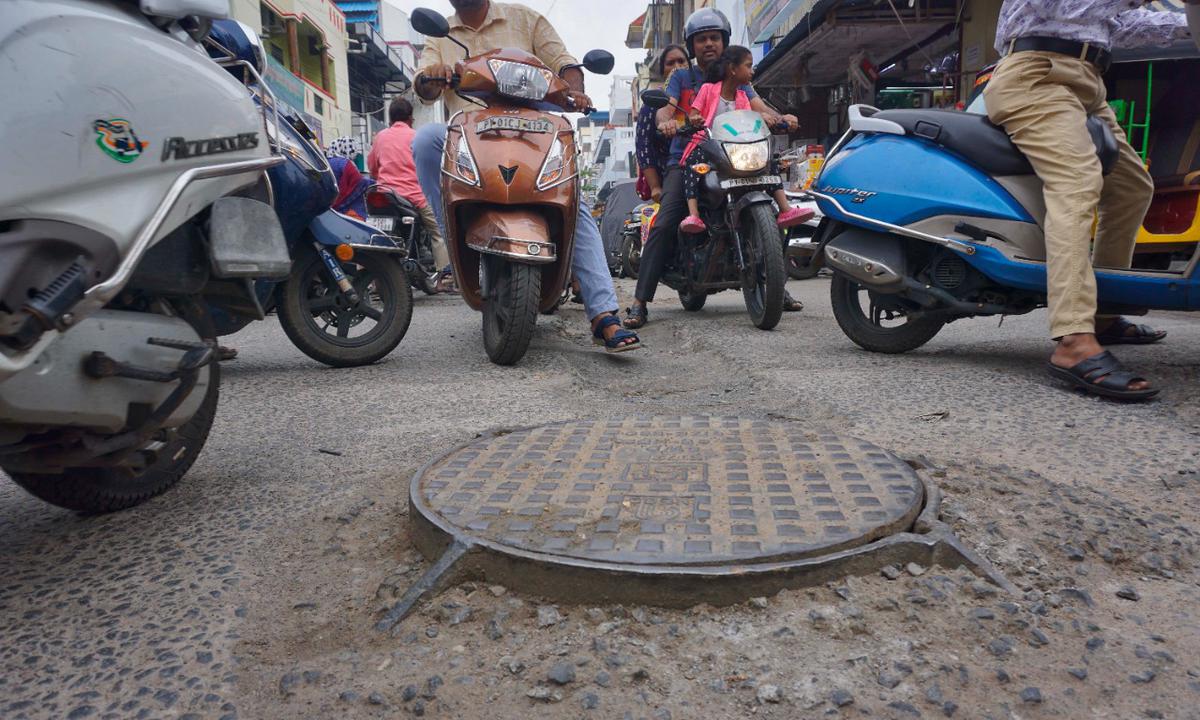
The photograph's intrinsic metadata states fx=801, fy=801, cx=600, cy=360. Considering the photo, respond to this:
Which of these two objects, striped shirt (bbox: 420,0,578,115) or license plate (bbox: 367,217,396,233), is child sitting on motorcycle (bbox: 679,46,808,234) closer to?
striped shirt (bbox: 420,0,578,115)

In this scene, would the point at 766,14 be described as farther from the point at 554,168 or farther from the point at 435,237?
the point at 554,168

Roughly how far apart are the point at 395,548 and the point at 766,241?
3052 mm

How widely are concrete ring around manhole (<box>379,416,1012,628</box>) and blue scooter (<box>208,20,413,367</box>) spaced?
1.66 m

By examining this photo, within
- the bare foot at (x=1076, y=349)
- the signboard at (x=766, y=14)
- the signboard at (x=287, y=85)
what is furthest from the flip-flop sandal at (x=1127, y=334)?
the signboard at (x=287, y=85)

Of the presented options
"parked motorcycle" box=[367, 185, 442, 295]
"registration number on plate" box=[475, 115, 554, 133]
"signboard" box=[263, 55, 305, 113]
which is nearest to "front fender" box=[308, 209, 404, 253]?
"registration number on plate" box=[475, 115, 554, 133]

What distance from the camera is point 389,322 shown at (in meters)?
3.56

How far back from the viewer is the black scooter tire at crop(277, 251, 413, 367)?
3357 millimetres

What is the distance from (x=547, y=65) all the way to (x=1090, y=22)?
218cm

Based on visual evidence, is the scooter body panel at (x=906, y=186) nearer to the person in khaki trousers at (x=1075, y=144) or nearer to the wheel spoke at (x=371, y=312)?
the person in khaki trousers at (x=1075, y=144)

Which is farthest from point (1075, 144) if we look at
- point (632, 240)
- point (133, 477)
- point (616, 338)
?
point (632, 240)

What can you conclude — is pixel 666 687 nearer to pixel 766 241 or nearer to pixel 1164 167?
pixel 766 241

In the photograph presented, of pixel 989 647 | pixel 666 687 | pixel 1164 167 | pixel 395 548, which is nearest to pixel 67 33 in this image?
pixel 395 548

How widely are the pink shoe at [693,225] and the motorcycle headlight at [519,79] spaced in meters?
1.32

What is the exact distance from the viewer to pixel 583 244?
3.58m
